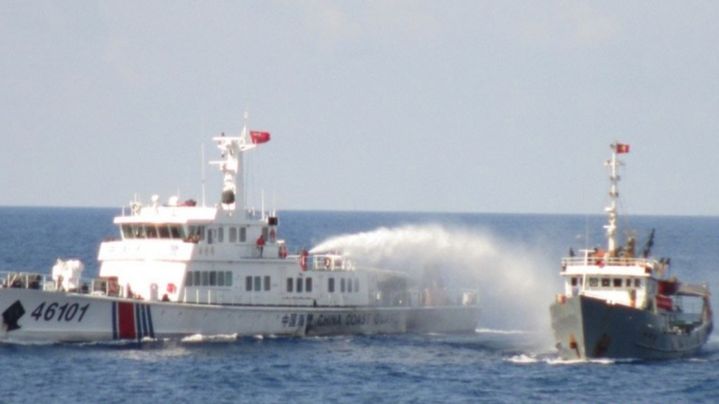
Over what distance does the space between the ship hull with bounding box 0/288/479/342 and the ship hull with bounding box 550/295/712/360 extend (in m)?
12.4

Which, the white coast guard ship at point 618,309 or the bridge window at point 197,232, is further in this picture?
the bridge window at point 197,232

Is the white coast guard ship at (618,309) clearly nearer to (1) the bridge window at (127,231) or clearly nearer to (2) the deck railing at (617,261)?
(2) the deck railing at (617,261)

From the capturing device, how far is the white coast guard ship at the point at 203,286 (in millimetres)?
65875

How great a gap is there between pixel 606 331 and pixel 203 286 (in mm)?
16647

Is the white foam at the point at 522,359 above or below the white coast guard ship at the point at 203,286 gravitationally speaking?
below

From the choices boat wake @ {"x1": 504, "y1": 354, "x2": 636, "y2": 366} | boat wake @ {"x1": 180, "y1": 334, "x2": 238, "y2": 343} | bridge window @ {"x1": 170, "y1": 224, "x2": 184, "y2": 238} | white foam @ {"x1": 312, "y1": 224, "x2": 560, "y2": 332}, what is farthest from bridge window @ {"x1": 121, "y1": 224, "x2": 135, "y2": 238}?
boat wake @ {"x1": 504, "y1": 354, "x2": 636, "y2": 366}

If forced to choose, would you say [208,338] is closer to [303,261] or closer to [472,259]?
[303,261]

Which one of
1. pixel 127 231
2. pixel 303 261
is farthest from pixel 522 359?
pixel 127 231

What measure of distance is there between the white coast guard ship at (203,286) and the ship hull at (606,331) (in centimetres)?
1265

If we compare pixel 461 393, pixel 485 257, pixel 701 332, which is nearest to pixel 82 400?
pixel 461 393

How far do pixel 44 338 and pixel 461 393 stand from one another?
18247 millimetres

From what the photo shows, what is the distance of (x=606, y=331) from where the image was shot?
2484 inches

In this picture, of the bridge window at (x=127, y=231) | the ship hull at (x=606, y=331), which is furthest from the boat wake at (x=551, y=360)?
the bridge window at (x=127, y=231)

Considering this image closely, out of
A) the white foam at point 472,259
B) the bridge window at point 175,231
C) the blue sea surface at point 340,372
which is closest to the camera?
the blue sea surface at point 340,372
